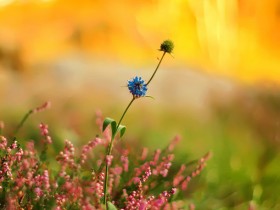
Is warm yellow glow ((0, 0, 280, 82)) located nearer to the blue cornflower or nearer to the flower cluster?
the flower cluster

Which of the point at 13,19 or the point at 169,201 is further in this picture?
the point at 13,19

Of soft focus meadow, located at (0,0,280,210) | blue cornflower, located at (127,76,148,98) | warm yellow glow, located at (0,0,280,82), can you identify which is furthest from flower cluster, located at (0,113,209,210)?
warm yellow glow, located at (0,0,280,82)

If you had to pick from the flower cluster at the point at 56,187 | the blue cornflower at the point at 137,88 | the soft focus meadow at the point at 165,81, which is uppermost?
the soft focus meadow at the point at 165,81

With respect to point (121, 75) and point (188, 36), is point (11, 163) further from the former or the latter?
point (188, 36)

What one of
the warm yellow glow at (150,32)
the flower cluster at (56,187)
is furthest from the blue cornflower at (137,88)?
the warm yellow glow at (150,32)

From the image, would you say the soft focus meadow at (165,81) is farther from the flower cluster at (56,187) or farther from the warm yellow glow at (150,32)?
the flower cluster at (56,187)

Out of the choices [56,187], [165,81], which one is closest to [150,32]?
[165,81]

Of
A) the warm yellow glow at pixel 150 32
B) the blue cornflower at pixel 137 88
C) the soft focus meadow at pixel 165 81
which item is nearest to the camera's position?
the blue cornflower at pixel 137 88

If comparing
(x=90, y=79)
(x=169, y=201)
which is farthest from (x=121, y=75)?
(x=169, y=201)

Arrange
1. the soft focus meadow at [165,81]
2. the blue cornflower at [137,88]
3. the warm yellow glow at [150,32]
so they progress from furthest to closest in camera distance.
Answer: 1. the warm yellow glow at [150,32]
2. the soft focus meadow at [165,81]
3. the blue cornflower at [137,88]
